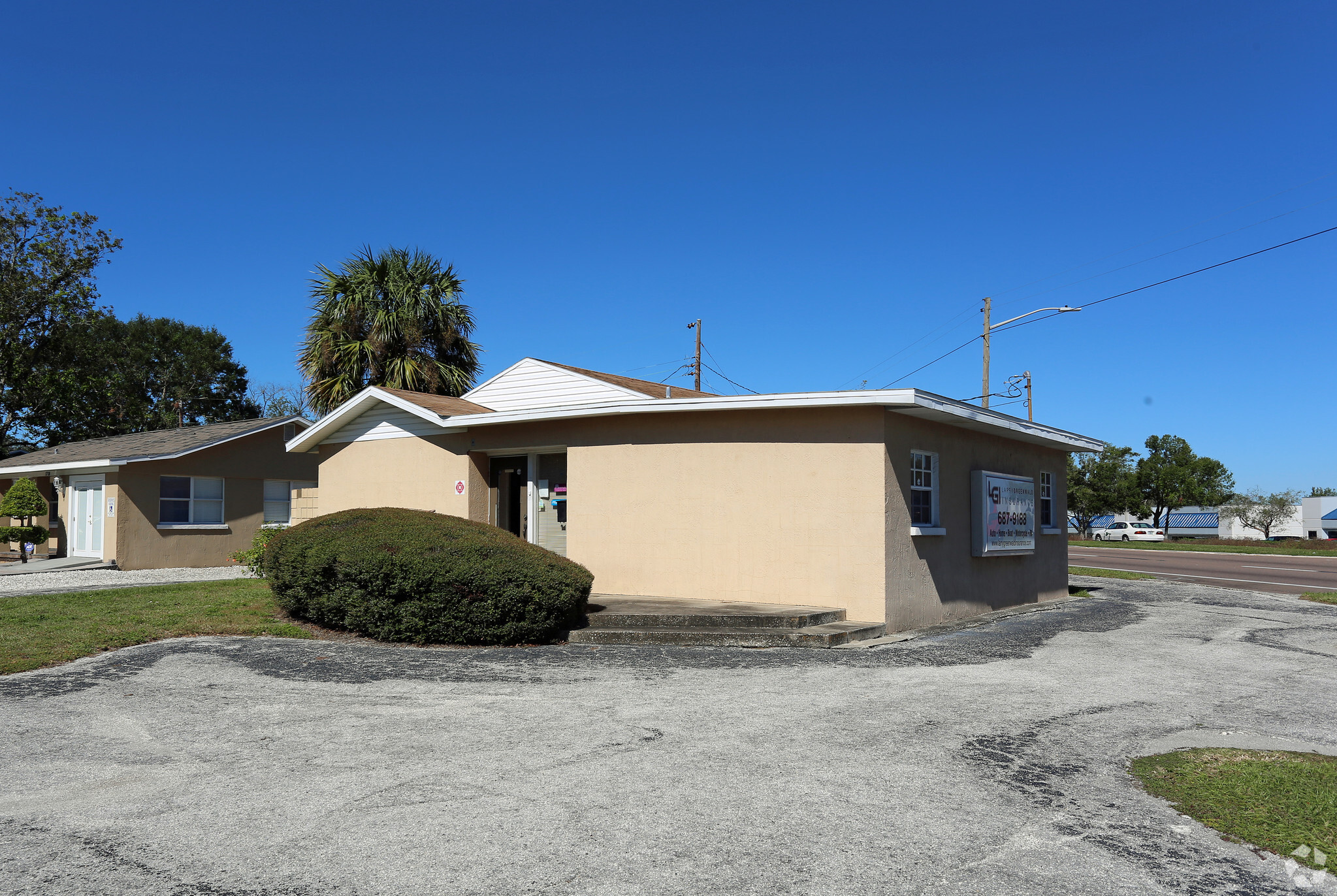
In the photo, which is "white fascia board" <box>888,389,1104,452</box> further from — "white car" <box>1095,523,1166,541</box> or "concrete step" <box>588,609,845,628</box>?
"white car" <box>1095,523,1166,541</box>

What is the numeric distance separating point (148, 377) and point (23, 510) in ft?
76.0

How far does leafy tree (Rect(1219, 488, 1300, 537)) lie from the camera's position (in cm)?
6738

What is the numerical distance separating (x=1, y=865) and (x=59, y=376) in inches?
1326

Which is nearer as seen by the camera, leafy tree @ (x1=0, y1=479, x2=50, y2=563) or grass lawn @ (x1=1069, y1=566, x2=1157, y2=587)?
leafy tree @ (x1=0, y1=479, x2=50, y2=563)

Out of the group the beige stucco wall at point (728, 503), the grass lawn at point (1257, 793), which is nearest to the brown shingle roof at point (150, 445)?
the beige stucco wall at point (728, 503)

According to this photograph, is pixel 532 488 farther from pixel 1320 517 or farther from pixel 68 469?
pixel 1320 517

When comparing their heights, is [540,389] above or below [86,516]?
above

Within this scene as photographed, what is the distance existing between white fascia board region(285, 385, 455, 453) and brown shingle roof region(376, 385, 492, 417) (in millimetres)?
108

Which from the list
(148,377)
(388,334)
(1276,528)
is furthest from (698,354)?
(1276,528)

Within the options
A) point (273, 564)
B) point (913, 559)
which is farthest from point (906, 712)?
point (273, 564)

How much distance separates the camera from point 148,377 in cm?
4316

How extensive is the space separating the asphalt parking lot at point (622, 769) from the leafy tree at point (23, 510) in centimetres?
1666

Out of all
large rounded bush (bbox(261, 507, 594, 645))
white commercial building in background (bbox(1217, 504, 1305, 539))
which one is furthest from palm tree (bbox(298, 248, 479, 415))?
white commercial building in background (bbox(1217, 504, 1305, 539))

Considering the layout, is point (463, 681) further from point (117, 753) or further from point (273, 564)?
point (273, 564)
